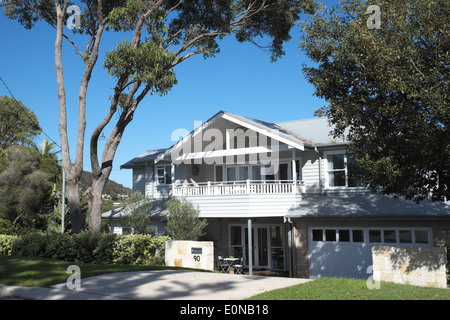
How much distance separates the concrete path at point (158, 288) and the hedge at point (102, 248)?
447 centimetres

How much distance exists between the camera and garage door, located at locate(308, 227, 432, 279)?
16.7m

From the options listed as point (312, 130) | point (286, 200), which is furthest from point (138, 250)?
point (312, 130)

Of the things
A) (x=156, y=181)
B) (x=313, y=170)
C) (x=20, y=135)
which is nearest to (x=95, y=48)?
(x=156, y=181)

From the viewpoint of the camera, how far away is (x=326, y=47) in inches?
474

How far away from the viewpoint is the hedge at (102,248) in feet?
55.9

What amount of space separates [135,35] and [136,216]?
832 centimetres

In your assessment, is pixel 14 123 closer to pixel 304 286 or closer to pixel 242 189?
pixel 242 189

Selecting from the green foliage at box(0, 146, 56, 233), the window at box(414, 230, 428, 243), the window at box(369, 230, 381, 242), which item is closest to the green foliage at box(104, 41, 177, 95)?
the window at box(369, 230, 381, 242)

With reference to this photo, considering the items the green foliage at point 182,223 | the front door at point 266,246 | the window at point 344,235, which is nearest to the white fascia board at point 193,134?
the green foliage at point 182,223

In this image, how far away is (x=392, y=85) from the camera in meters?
9.80

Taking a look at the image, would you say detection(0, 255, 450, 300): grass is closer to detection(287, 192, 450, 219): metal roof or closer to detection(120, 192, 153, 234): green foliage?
detection(287, 192, 450, 219): metal roof

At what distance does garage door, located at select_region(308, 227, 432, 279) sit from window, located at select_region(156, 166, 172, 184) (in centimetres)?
969

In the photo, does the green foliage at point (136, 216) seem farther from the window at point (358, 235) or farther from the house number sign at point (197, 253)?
the window at point (358, 235)
